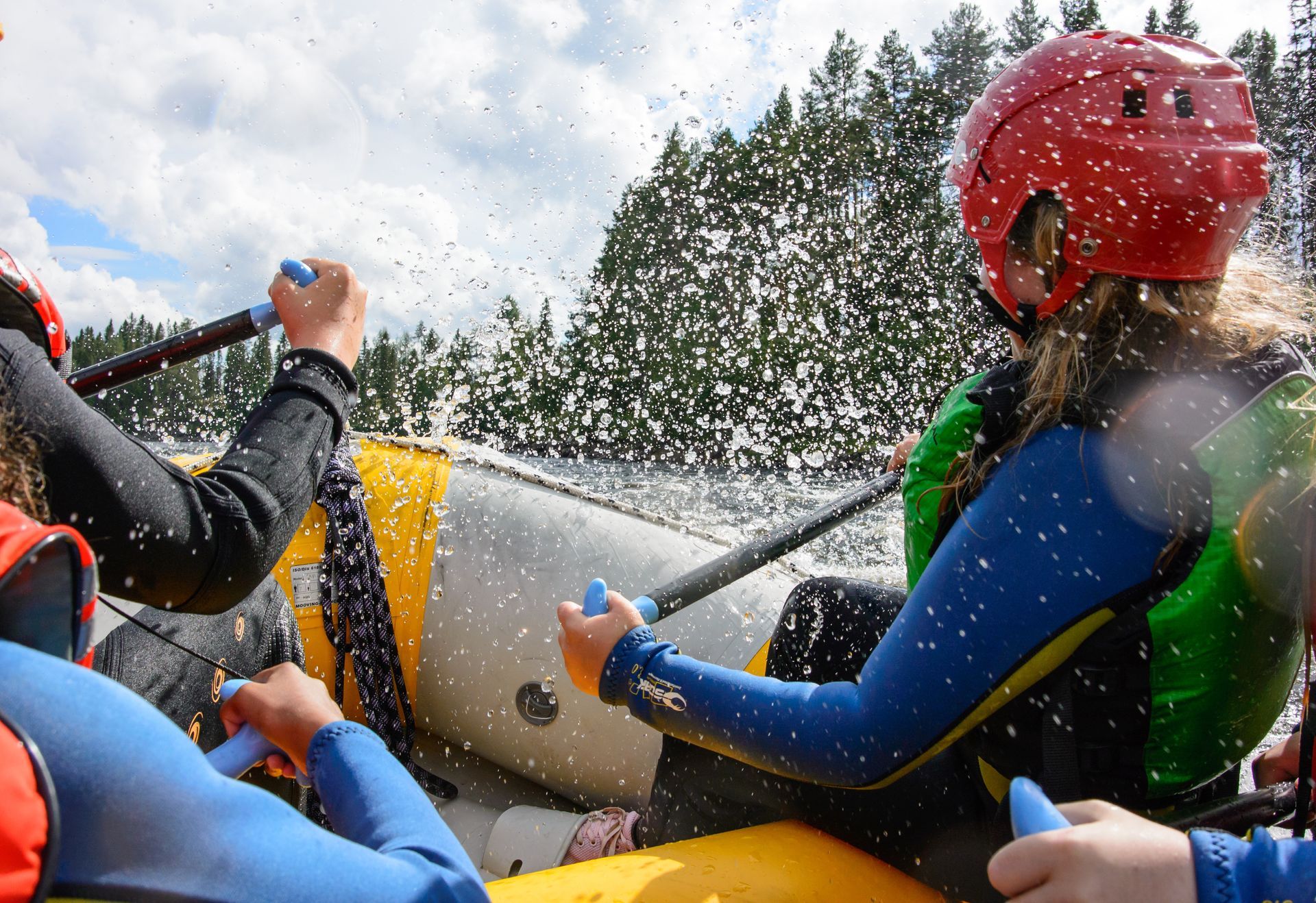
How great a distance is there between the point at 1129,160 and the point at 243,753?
6.17 ft

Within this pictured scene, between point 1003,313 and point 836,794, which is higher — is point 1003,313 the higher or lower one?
the higher one

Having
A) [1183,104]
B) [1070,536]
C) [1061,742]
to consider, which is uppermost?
[1183,104]

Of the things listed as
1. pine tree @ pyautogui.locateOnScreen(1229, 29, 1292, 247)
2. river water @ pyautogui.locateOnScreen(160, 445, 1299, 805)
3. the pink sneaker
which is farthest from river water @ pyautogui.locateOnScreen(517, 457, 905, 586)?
pine tree @ pyautogui.locateOnScreen(1229, 29, 1292, 247)

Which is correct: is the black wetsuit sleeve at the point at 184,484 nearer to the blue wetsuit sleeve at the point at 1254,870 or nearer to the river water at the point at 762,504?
the blue wetsuit sleeve at the point at 1254,870

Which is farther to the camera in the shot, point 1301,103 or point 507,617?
point 1301,103

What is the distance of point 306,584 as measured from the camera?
2.96 m

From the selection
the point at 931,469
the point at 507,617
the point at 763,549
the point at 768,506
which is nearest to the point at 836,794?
the point at 931,469

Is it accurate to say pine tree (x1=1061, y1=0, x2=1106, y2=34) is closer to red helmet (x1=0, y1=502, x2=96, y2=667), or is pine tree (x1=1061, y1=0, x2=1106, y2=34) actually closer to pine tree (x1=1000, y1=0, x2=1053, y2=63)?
pine tree (x1=1000, y1=0, x2=1053, y2=63)

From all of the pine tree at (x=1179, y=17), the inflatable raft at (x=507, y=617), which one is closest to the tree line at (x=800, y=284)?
the pine tree at (x=1179, y=17)

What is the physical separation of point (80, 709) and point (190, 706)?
1.67 meters

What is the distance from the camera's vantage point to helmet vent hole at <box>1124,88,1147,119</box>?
165 centimetres

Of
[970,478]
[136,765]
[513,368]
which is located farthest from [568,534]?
[513,368]

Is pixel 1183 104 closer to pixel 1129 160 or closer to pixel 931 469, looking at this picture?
pixel 1129 160

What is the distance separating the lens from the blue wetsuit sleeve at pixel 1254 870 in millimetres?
869
